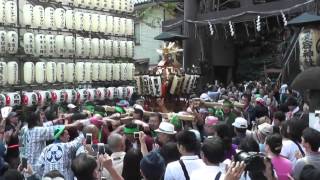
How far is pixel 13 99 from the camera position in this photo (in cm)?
1378

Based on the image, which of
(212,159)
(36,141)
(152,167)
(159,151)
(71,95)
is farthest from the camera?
(71,95)

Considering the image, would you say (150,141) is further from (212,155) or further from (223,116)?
(223,116)

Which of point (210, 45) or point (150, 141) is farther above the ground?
point (210, 45)

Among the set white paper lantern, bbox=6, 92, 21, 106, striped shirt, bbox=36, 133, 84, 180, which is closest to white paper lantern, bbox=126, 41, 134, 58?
white paper lantern, bbox=6, 92, 21, 106

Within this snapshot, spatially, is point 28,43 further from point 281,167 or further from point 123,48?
point 281,167

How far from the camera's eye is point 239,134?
695 cm

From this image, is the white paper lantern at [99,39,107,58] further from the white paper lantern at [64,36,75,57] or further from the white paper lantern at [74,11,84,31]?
the white paper lantern at [64,36,75,57]

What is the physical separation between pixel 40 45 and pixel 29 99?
1846 millimetres

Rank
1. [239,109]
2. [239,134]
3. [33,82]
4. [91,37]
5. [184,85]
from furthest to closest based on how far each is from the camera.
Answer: [91,37] < [33,82] < [184,85] < [239,109] < [239,134]

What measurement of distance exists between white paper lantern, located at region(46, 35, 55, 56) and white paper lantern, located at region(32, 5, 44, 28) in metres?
0.50

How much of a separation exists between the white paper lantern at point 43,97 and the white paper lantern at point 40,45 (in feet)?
4.25

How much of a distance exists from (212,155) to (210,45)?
17976mm

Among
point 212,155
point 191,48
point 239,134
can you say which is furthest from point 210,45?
point 212,155

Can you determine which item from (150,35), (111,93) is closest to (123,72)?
(111,93)
